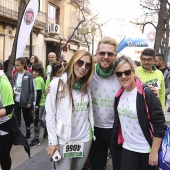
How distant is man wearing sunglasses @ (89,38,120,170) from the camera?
9.11 feet

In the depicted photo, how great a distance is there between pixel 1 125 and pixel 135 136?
5.15 ft

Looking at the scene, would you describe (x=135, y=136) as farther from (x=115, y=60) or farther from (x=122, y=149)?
(x=115, y=60)

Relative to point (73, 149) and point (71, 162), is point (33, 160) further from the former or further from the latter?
point (73, 149)

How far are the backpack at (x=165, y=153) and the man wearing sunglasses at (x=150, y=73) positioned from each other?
130cm

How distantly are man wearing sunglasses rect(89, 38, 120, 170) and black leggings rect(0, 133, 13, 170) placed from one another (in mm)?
1069

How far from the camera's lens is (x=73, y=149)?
2.65 m

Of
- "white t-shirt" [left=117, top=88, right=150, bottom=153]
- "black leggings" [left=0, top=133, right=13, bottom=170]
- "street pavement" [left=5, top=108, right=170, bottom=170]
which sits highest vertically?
"white t-shirt" [left=117, top=88, right=150, bottom=153]

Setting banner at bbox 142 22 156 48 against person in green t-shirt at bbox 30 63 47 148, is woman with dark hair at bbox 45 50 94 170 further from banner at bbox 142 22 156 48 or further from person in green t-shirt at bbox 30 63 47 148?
banner at bbox 142 22 156 48

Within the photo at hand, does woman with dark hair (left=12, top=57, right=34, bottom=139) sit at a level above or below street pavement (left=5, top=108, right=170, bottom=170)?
above

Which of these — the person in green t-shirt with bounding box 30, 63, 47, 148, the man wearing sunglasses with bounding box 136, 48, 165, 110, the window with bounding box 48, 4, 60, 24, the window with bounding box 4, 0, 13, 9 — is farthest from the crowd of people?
the window with bounding box 48, 4, 60, 24

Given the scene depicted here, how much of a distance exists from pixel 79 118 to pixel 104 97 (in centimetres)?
38

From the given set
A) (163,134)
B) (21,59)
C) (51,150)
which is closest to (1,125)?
(51,150)

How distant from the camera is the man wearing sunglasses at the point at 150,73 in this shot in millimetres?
3650

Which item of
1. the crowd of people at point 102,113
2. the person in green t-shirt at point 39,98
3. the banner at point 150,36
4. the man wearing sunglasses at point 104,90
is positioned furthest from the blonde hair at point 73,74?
the banner at point 150,36
